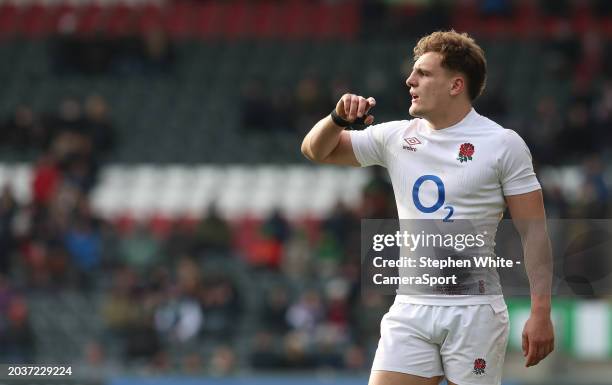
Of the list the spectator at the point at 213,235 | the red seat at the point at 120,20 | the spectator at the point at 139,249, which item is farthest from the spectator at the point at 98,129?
the spectator at the point at 213,235

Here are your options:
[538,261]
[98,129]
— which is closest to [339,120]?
[538,261]

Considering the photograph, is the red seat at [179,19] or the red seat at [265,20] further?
the red seat at [179,19]

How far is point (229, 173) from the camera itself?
63.6ft

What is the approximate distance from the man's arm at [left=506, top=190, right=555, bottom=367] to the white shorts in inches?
6.4

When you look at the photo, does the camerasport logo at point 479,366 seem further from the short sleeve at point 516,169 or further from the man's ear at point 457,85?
the man's ear at point 457,85

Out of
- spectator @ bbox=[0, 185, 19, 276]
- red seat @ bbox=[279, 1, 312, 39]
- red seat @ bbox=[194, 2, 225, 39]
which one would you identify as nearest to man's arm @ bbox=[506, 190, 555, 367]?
spectator @ bbox=[0, 185, 19, 276]

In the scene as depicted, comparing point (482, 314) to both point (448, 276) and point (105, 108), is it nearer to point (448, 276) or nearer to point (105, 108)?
point (448, 276)

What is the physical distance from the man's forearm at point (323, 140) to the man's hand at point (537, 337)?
1091 millimetres

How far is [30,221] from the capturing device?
691 inches

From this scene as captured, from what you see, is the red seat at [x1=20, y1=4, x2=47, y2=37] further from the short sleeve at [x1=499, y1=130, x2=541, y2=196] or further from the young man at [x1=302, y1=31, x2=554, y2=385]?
the short sleeve at [x1=499, y1=130, x2=541, y2=196]

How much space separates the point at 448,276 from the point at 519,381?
25.7ft

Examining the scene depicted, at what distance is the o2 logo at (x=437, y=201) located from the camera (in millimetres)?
5336

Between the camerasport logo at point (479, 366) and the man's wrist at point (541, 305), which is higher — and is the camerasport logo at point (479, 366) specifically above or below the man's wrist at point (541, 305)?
below

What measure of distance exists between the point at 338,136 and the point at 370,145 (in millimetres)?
173
